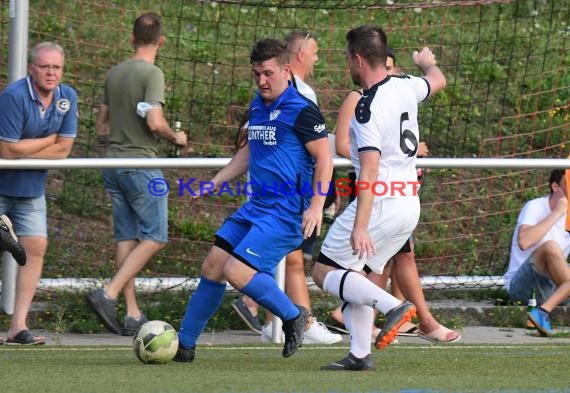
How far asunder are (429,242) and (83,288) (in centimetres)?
339

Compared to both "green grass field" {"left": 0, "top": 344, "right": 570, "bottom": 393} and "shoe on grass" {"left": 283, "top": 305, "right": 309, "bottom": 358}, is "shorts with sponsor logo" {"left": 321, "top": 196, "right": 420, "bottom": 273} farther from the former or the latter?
"green grass field" {"left": 0, "top": 344, "right": 570, "bottom": 393}

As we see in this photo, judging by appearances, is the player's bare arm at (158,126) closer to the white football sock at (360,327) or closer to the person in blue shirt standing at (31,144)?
the person in blue shirt standing at (31,144)

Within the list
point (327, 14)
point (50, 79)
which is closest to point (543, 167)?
point (50, 79)

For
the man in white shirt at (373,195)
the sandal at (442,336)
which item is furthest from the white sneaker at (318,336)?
the man in white shirt at (373,195)

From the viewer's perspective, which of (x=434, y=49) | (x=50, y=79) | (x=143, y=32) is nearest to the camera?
(x=50, y=79)

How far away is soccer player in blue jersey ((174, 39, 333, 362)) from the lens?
721cm

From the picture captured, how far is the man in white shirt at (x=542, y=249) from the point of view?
10.2 m

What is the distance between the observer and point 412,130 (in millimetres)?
7125

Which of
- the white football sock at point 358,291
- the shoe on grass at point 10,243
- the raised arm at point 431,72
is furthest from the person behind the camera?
the shoe on grass at point 10,243

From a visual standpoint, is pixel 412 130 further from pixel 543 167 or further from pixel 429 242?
pixel 429 242

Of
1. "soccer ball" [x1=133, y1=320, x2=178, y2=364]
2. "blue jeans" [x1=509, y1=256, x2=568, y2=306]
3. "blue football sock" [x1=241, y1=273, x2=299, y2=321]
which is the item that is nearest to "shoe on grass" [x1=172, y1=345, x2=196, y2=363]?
"soccer ball" [x1=133, y1=320, x2=178, y2=364]

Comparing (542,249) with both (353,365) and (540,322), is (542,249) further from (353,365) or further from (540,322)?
(353,365)

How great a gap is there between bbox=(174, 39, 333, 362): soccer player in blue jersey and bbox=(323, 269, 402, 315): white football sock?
13.6 inches

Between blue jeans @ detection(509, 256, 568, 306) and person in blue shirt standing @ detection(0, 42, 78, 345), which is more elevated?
person in blue shirt standing @ detection(0, 42, 78, 345)
